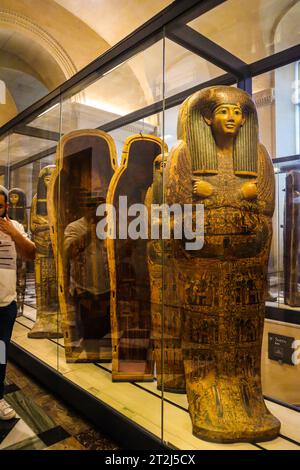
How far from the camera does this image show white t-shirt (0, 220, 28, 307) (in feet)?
6.89

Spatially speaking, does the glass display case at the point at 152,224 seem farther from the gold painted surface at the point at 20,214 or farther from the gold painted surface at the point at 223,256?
the gold painted surface at the point at 20,214

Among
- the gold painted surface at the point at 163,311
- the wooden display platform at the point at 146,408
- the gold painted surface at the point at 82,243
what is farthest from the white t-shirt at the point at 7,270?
the gold painted surface at the point at 163,311

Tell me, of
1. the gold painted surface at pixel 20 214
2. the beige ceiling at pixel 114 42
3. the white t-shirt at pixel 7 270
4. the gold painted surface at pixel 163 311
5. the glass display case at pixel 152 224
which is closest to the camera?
the glass display case at pixel 152 224

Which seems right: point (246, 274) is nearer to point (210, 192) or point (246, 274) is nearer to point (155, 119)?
point (210, 192)

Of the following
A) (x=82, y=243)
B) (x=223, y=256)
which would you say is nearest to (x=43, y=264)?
(x=82, y=243)

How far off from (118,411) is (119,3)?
150 inches

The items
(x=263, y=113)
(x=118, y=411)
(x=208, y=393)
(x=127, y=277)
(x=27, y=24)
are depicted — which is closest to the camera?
(x=208, y=393)

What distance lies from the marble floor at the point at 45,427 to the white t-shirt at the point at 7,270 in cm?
71

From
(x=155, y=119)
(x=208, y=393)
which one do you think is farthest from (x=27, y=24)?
(x=208, y=393)

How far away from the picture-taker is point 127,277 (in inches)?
92.0

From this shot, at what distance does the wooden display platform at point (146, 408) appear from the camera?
1560 millimetres

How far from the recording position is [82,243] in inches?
106

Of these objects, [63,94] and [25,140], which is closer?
[63,94]

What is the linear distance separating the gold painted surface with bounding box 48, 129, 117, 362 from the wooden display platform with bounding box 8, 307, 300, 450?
0.19m
